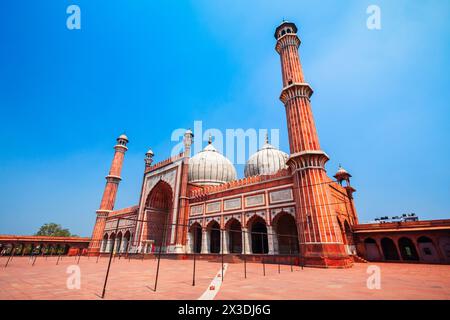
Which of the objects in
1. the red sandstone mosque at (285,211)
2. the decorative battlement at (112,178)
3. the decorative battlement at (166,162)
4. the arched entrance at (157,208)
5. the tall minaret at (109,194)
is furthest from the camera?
the decorative battlement at (112,178)

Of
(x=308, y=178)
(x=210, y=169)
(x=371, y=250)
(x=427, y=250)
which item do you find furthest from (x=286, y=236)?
(x=210, y=169)

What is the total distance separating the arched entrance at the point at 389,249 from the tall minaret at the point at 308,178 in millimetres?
10657

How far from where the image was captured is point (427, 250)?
17.8 metres

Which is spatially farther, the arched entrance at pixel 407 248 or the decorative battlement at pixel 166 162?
the decorative battlement at pixel 166 162

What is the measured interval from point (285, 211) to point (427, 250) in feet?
40.9

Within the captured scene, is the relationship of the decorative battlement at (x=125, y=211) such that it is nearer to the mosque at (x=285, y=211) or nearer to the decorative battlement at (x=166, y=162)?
the mosque at (x=285, y=211)

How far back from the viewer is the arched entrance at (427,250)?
1738 centimetres

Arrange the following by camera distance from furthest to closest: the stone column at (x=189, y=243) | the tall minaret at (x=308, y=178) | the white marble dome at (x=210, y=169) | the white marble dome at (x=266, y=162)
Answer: the white marble dome at (x=210, y=169) → the white marble dome at (x=266, y=162) → the stone column at (x=189, y=243) → the tall minaret at (x=308, y=178)

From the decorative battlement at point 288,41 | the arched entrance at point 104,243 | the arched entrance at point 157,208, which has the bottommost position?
the arched entrance at point 104,243

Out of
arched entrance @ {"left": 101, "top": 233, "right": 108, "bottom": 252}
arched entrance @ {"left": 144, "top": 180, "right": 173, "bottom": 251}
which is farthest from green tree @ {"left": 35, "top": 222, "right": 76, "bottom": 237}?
arched entrance @ {"left": 144, "top": 180, "right": 173, "bottom": 251}

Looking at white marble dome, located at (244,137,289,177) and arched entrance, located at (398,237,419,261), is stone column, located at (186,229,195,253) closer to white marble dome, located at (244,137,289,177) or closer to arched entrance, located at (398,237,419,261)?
white marble dome, located at (244,137,289,177)

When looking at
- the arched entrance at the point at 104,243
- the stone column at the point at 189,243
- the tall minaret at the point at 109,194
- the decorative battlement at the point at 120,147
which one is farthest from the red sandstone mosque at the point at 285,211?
the decorative battlement at the point at 120,147
